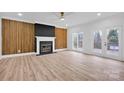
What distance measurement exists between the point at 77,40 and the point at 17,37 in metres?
5.46

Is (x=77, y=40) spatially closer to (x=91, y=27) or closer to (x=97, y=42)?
(x=91, y=27)

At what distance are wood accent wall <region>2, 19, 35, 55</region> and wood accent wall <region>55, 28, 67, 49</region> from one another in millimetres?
3049

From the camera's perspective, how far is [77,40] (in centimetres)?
1094

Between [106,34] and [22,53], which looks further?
[22,53]

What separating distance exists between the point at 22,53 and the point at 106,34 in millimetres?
5671

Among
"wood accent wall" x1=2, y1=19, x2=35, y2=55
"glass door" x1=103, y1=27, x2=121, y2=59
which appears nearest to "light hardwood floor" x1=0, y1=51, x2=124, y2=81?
"glass door" x1=103, y1=27, x2=121, y2=59

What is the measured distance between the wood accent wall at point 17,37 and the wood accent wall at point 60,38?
305 cm

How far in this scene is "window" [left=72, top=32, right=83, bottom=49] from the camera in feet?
34.0

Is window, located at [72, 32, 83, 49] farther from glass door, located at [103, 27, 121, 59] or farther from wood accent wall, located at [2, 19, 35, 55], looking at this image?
wood accent wall, located at [2, 19, 35, 55]

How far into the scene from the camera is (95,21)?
322 inches

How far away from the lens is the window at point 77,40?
10.4m

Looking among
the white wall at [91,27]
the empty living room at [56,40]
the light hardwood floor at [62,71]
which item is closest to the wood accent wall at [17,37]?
the empty living room at [56,40]
